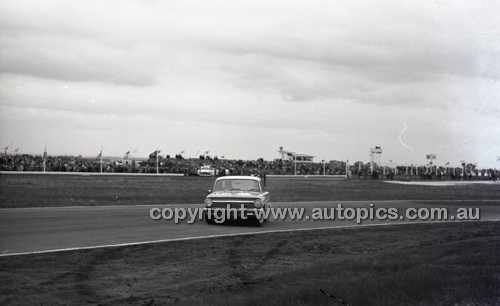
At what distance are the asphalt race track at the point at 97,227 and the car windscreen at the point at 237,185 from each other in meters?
1.10

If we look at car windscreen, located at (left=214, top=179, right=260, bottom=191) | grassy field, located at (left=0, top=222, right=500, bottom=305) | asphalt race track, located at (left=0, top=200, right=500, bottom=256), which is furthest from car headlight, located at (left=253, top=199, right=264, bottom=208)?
grassy field, located at (left=0, top=222, right=500, bottom=305)

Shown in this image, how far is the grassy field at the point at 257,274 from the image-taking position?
24.1ft

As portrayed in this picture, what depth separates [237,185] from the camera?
1756cm

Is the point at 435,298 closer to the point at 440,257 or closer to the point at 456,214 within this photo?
the point at 440,257

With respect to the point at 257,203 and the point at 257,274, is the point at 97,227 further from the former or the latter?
the point at 257,274

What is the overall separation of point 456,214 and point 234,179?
10.6m

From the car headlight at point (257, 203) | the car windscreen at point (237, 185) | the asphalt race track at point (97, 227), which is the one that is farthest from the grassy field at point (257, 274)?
the car windscreen at point (237, 185)

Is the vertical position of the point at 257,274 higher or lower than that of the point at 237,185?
lower

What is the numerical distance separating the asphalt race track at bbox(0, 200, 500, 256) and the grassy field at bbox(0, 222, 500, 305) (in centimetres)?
111

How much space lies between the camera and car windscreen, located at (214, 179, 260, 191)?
687 inches

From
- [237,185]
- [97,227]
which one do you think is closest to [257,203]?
[237,185]

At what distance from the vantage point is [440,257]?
1105 cm

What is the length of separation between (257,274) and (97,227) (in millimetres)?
6923

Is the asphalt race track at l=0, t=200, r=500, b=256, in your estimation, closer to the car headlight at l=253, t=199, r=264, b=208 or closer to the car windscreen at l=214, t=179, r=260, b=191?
the car headlight at l=253, t=199, r=264, b=208
